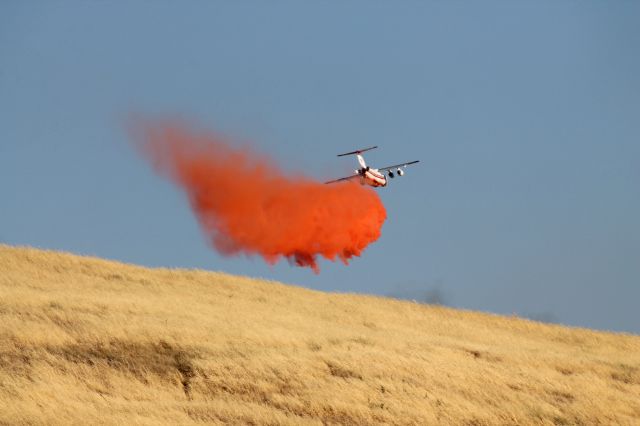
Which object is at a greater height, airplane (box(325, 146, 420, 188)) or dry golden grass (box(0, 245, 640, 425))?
airplane (box(325, 146, 420, 188))

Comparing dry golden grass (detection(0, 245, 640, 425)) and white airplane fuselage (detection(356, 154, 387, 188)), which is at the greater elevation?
white airplane fuselage (detection(356, 154, 387, 188))

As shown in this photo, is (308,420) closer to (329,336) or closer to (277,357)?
(277,357)

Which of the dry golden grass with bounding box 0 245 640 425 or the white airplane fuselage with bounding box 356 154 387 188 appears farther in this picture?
the white airplane fuselage with bounding box 356 154 387 188

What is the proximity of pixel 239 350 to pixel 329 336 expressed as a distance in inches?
220

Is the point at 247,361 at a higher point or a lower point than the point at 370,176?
lower

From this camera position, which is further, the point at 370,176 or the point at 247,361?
the point at 370,176

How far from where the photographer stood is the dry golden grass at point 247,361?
1246 inches

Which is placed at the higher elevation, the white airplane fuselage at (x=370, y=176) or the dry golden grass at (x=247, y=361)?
the white airplane fuselage at (x=370, y=176)

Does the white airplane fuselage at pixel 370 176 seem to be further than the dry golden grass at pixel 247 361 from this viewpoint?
Yes

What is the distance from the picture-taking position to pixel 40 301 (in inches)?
1545

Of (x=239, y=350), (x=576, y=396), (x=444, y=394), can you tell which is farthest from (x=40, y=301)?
(x=576, y=396)

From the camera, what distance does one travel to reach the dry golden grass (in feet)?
104

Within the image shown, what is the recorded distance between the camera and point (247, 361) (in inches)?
1398

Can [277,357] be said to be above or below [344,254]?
below
